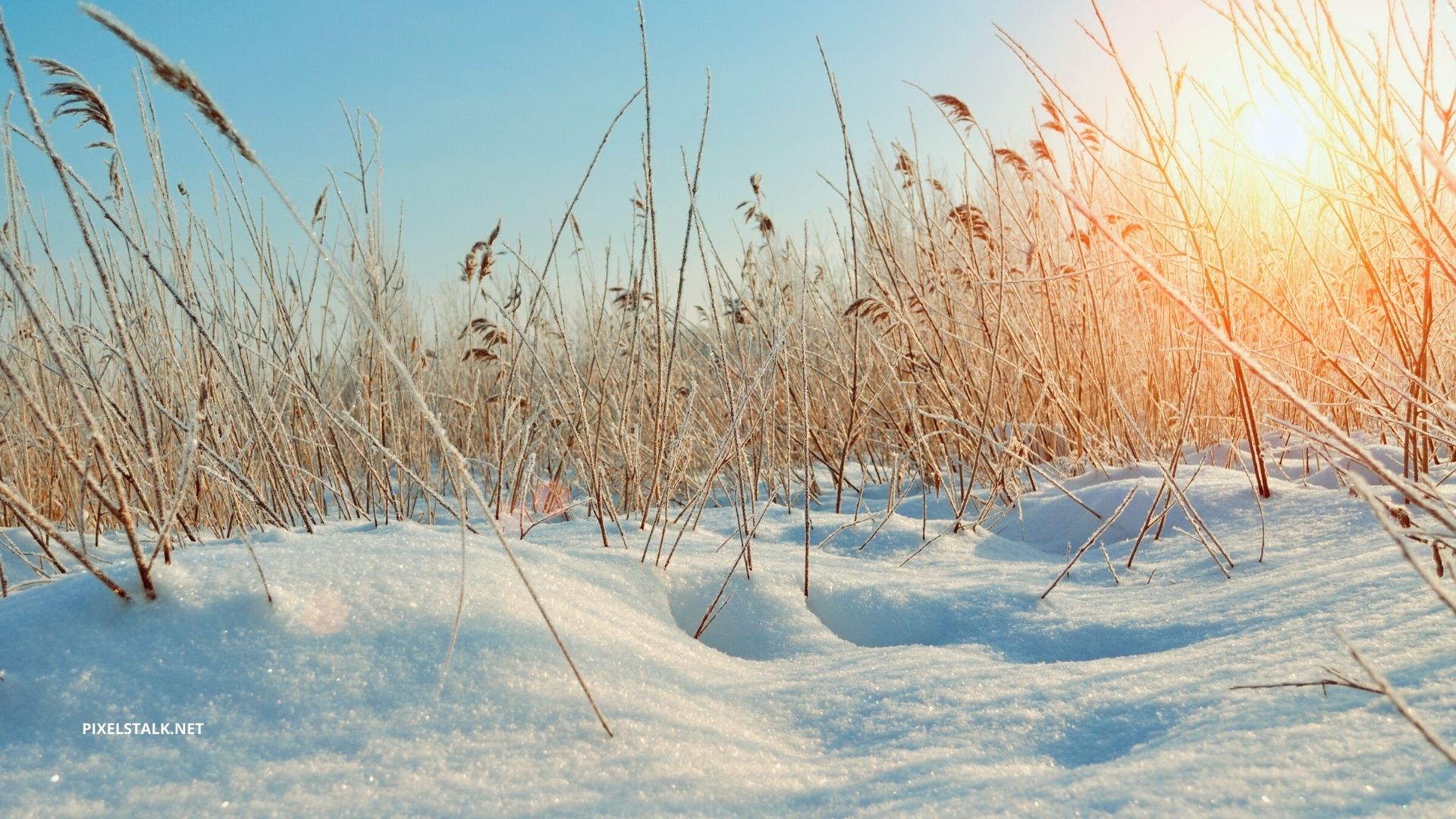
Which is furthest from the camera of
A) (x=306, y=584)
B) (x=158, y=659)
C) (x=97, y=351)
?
(x=97, y=351)

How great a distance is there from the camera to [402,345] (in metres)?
2.68

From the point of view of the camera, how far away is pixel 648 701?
0.79 metres

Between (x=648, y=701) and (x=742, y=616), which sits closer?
(x=648, y=701)

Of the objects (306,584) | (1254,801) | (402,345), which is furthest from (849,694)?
(402,345)

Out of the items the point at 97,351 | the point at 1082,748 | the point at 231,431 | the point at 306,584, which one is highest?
the point at 97,351

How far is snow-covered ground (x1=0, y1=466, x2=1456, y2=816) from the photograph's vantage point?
24.2 inches

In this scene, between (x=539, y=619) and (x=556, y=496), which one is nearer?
(x=539, y=619)

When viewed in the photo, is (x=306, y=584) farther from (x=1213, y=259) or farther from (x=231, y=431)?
(x=1213, y=259)

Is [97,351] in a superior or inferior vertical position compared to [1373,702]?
superior

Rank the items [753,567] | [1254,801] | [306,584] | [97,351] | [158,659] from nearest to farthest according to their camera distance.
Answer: [1254,801], [158,659], [306,584], [753,567], [97,351]

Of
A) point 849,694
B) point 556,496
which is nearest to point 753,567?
point 849,694

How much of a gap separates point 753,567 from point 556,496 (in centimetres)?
121

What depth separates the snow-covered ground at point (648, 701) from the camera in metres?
0.62

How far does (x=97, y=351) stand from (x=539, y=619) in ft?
7.94
